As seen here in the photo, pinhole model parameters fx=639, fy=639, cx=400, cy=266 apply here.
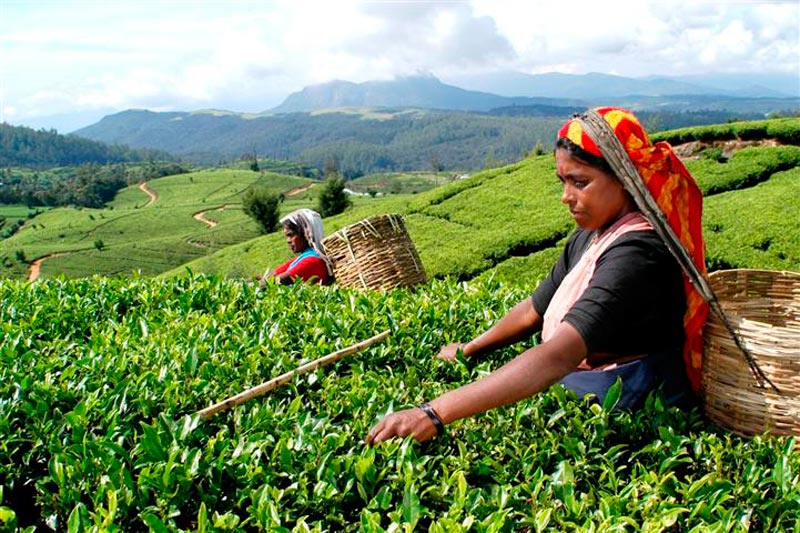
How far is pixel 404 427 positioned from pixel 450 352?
3.38 feet

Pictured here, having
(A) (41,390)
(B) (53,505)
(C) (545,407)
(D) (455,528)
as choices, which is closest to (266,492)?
(D) (455,528)

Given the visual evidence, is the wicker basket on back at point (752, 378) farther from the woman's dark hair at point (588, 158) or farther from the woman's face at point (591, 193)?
the woman's dark hair at point (588, 158)

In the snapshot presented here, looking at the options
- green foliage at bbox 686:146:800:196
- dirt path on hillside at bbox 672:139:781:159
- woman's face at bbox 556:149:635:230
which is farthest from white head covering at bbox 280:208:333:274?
dirt path on hillside at bbox 672:139:781:159

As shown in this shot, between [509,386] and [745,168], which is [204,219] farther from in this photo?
[509,386]

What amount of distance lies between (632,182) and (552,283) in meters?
0.83

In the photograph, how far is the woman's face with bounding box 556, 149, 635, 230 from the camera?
101 inches

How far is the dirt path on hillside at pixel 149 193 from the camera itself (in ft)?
360

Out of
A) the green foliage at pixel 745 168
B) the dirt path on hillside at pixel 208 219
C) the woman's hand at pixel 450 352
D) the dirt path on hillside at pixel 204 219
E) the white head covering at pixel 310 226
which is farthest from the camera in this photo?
the dirt path on hillside at pixel 208 219

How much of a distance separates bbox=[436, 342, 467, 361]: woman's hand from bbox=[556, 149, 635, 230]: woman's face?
97cm

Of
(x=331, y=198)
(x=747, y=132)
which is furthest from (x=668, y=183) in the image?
(x=331, y=198)

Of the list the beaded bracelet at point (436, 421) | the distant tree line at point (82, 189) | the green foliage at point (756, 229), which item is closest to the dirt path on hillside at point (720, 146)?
the green foliage at point (756, 229)

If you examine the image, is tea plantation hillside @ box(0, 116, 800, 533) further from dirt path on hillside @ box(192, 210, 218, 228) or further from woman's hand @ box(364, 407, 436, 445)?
dirt path on hillside @ box(192, 210, 218, 228)

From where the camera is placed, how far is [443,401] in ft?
7.57

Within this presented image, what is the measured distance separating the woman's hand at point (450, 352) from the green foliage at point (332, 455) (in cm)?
5
